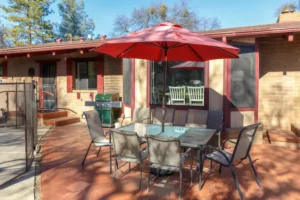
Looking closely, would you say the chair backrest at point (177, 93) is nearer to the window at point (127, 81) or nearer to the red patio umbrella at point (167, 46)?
the window at point (127, 81)

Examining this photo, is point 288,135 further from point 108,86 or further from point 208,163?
point 108,86

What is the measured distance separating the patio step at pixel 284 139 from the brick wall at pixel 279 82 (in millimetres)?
667

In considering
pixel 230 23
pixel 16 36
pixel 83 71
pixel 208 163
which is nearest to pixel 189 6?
pixel 230 23

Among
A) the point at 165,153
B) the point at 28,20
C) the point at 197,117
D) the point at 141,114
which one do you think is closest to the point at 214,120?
the point at 197,117

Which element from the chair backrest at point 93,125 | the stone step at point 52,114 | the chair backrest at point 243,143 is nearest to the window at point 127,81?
the chair backrest at point 93,125

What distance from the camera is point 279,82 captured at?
632 centimetres

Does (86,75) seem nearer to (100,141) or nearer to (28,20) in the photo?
(100,141)

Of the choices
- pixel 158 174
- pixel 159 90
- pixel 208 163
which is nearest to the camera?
pixel 158 174

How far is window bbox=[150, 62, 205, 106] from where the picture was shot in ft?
20.4

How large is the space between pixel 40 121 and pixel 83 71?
2.49m

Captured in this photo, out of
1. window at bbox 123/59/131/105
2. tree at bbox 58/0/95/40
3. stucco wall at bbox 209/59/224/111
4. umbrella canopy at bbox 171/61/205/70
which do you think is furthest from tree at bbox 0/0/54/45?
stucco wall at bbox 209/59/224/111

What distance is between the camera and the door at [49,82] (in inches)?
380

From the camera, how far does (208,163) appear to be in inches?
171

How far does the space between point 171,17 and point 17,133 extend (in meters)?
21.1
